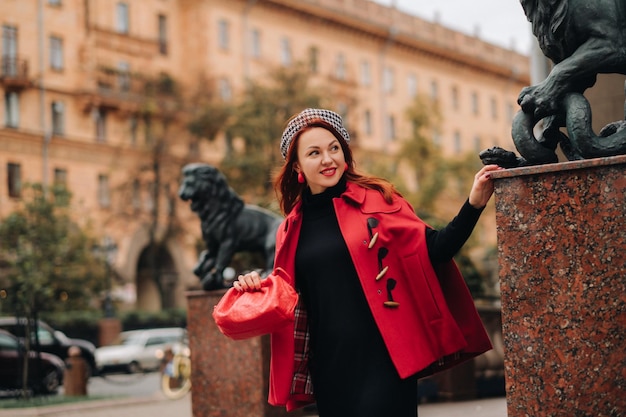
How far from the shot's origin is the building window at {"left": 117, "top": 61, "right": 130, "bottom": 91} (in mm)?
52344

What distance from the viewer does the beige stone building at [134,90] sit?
160ft

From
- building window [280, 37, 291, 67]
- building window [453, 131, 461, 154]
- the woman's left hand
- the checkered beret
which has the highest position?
building window [280, 37, 291, 67]

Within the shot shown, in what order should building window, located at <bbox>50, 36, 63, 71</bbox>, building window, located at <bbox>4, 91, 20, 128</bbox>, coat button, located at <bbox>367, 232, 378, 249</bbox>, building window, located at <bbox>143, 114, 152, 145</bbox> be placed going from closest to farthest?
coat button, located at <bbox>367, 232, 378, 249</bbox>
building window, located at <bbox>4, 91, 20, 128</bbox>
building window, located at <bbox>143, 114, 152, 145</bbox>
building window, located at <bbox>50, 36, 63, 71</bbox>

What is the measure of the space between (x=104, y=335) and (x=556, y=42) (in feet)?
131

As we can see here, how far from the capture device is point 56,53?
50750 millimetres

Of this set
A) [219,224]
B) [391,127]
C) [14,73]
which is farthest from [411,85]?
[219,224]

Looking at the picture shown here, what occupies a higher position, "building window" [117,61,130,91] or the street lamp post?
"building window" [117,61,130,91]

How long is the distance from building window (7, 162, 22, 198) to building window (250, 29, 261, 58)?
15348 millimetres

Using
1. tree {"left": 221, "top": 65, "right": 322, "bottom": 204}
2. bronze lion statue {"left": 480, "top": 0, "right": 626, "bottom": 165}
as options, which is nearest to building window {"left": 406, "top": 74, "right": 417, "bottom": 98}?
tree {"left": 221, "top": 65, "right": 322, "bottom": 204}

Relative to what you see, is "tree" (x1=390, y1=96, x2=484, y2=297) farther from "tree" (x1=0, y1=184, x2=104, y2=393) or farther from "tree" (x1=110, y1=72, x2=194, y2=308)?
"tree" (x1=0, y1=184, x2=104, y2=393)

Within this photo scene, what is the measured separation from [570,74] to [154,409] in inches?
543

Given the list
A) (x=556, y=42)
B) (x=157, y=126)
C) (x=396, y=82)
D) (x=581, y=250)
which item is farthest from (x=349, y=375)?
(x=396, y=82)

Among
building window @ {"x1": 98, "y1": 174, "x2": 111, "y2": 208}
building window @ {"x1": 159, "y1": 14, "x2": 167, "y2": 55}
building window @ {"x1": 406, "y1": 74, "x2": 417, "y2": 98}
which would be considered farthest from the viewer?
building window @ {"x1": 406, "y1": 74, "x2": 417, "y2": 98}

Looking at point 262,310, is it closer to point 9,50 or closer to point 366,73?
point 9,50
